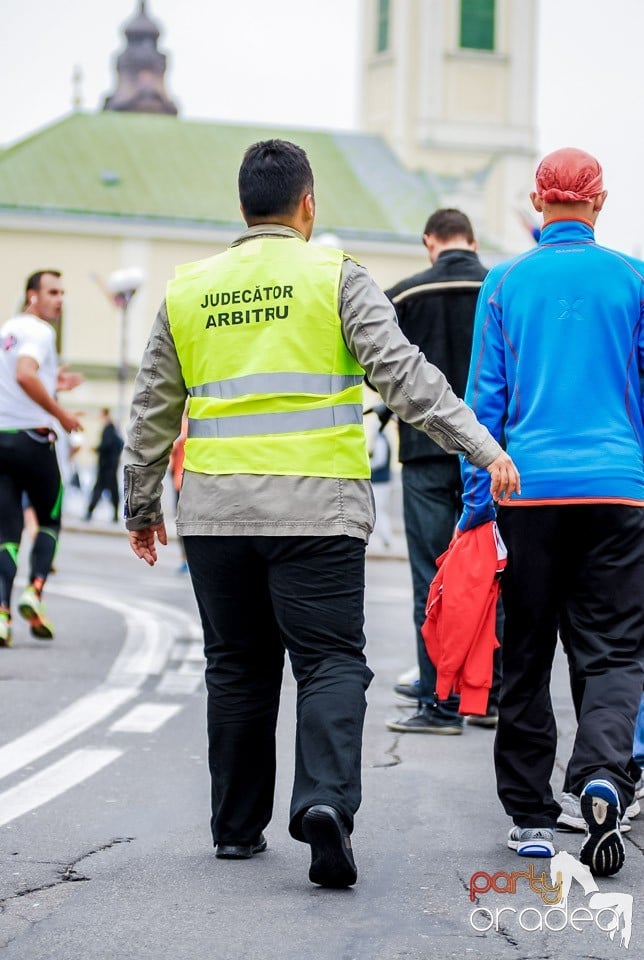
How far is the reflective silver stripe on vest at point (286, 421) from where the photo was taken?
452cm

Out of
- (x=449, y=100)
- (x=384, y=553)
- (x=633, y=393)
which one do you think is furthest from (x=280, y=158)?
(x=449, y=100)

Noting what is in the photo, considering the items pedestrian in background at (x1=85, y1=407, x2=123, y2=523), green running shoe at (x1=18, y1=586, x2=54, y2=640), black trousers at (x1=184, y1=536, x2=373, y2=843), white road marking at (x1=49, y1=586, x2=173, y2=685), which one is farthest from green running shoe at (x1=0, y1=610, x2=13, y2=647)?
pedestrian in background at (x1=85, y1=407, x2=123, y2=523)

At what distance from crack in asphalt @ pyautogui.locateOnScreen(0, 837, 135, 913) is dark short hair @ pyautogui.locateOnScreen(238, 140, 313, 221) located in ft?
5.93

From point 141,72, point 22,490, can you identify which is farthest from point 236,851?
point 141,72

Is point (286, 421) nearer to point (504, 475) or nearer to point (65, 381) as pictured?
point (504, 475)

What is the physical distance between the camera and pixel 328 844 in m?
4.21

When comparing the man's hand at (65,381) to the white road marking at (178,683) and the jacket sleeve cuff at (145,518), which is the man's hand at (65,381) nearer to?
the white road marking at (178,683)

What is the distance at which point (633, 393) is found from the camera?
4812mm

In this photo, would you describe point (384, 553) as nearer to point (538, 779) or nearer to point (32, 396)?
point (32, 396)

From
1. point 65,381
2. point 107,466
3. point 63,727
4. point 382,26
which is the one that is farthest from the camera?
point 382,26

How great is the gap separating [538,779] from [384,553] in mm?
18373

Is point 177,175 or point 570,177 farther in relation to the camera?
point 177,175

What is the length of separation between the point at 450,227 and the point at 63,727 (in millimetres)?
2660

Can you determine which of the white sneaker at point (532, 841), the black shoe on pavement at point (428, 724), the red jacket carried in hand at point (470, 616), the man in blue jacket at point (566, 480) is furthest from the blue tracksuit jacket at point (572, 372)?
the black shoe on pavement at point (428, 724)
